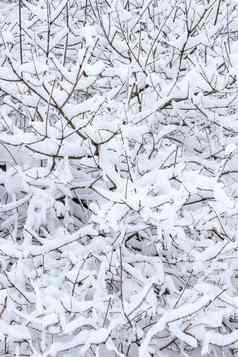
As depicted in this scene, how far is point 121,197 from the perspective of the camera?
289 cm

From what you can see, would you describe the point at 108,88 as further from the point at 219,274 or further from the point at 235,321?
the point at 235,321

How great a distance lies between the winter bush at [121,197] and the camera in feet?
9.62

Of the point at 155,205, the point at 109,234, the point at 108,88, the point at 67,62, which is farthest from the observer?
the point at 67,62

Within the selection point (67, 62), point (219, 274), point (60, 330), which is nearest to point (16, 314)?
point (60, 330)

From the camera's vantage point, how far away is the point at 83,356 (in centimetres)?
313

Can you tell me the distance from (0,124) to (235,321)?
1895 mm

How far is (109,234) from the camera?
3.41 metres

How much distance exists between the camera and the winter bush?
115 inches

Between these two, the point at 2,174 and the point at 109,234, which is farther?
the point at 2,174

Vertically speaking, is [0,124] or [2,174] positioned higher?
[0,124]

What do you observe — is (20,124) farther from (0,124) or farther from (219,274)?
(219,274)

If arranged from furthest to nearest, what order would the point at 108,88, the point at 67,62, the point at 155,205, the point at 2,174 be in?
the point at 67,62, the point at 108,88, the point at 2,174, the point at 155,205

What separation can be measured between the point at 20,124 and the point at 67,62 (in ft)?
2.32

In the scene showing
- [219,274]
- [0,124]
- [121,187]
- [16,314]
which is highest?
[0,124]
